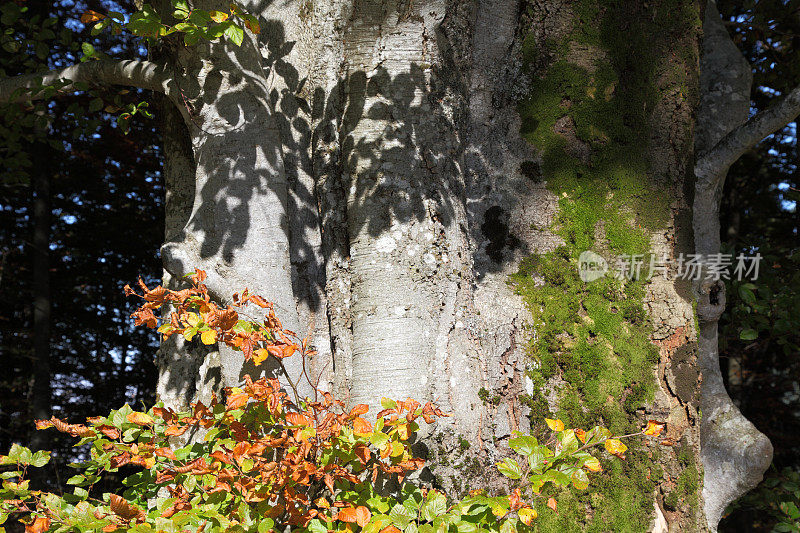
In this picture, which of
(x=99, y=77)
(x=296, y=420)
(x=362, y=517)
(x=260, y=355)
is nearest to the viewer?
(x=362, y=517)

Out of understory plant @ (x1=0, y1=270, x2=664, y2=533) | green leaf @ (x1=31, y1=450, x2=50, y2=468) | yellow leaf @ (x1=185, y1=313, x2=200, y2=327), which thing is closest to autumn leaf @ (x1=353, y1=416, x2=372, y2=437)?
understory plant @ (x1=0, y1=270, x2=664, y2=533)

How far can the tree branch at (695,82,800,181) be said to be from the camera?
251cm

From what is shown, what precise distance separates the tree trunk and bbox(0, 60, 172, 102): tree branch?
0.16 metres

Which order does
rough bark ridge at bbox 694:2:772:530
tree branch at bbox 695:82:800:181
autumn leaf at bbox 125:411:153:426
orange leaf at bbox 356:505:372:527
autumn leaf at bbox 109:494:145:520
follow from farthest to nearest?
tree branch at bbox 695:82:800:181, rough bark ridge at bbox 694:2:772:530, autumn leaf at bbox 125:411:153:426, autumn leaf at bbox 109:494:145:520, orange leaf at bbox 356:505:372:527

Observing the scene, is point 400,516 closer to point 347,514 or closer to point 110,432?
point 347,514

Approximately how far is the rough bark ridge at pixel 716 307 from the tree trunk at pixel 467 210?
33cm

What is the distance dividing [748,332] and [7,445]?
7179 mm

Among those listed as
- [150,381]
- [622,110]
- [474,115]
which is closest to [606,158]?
[622,110]

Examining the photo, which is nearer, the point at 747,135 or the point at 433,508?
Answer: the point at 433,508

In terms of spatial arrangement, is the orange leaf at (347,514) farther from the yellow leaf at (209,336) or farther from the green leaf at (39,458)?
the green leaf at (39,458)

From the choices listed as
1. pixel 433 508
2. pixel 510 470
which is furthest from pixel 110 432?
pixel 510 470

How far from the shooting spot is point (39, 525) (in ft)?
5.21

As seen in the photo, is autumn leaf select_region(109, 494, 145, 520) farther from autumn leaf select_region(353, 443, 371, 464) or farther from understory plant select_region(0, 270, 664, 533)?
autumn leaf select_region(353, 443, 371, 464)

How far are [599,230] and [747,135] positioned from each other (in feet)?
3.05
